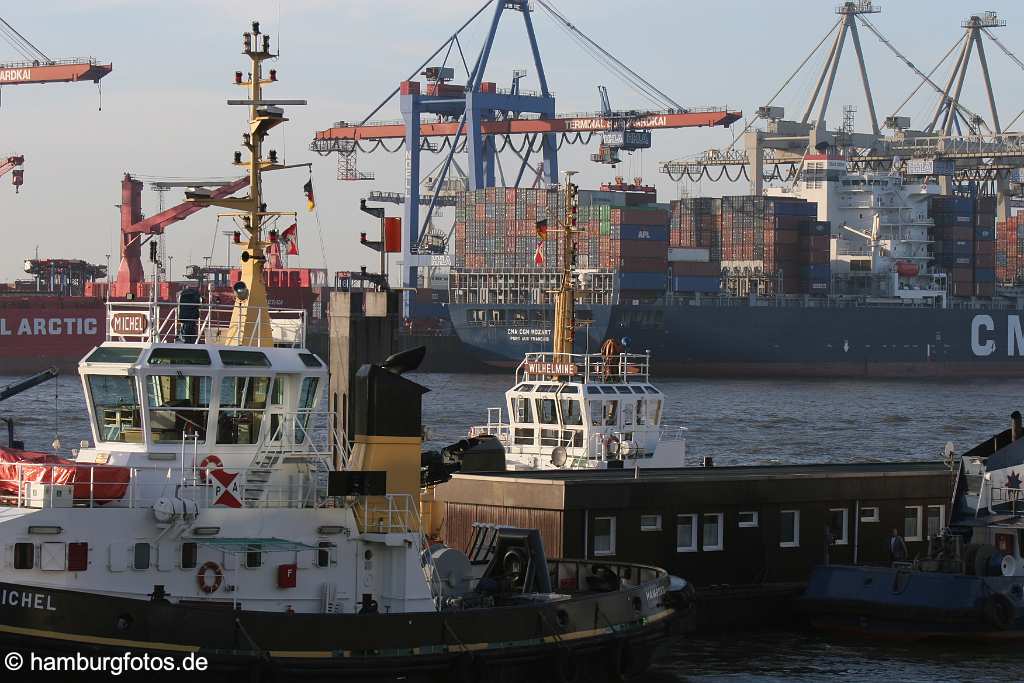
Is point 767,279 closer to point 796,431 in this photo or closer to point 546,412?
point 796,431

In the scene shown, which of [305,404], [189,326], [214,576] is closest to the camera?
[214,576]

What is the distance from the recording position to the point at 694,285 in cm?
10831

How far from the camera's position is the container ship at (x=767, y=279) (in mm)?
104875

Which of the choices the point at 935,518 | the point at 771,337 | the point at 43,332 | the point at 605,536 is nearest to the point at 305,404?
the point at 605,536

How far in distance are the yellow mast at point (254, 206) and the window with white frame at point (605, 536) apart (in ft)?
22.2

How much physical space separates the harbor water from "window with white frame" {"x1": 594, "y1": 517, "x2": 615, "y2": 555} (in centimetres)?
159

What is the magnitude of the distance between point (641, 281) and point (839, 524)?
3152 inches

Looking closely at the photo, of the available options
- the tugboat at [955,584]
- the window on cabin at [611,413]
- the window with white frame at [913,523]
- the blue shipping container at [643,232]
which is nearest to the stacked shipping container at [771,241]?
the blue shipping container at [643,232]

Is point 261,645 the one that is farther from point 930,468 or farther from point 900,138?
point 900,138

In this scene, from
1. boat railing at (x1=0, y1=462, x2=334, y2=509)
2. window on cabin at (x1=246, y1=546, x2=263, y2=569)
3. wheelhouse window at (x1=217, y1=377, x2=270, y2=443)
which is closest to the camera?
boat railing at (x1=0, y1=462, x2=334, y2=509)

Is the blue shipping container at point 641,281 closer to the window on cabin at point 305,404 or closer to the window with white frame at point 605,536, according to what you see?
the window with white frame at point 605,536

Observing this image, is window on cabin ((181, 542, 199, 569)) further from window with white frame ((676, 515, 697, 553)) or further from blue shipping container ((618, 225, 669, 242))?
blue shipping container ((618, 225, 669, 242))

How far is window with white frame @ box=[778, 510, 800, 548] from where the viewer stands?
24719 mm

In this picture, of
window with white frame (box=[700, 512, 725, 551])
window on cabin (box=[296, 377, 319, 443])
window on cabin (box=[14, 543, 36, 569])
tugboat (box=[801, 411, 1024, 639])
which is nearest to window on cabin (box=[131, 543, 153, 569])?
window on cabin (box=[14, 543, 36, 569])
